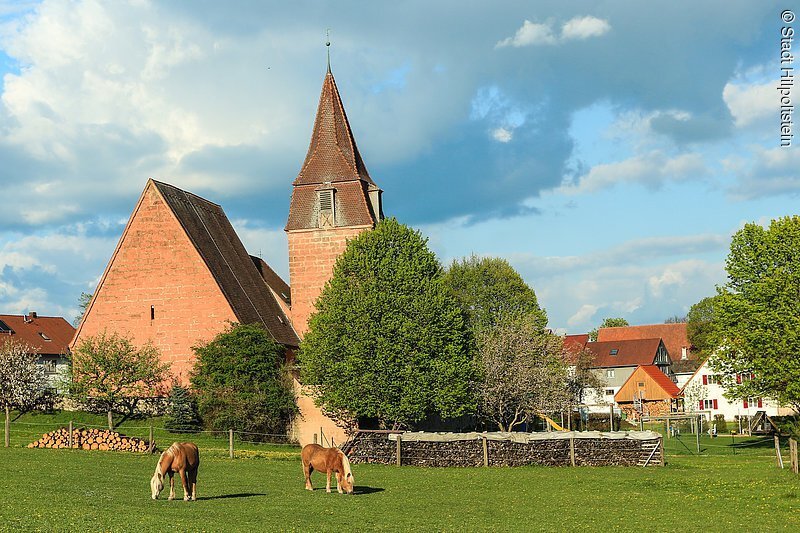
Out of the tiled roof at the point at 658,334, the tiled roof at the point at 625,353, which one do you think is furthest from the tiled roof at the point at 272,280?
the tiled roof at the point at 658,334

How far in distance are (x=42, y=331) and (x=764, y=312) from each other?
79.2 meters

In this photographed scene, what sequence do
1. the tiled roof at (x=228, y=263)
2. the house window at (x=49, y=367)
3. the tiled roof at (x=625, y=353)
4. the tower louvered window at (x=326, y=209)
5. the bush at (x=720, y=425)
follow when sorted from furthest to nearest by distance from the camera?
the tiled roof at (x=625, y=353) < the bush at (x=720, y=425) < the tower louvered window at (x=326, y=209) < the house window at (x=49, y=367) < the tiled roof at (x=228, y=263)

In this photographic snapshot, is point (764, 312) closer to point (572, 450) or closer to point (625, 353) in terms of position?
A: point (572, 450)

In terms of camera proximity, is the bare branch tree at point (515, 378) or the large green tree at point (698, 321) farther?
the large green tree at point (698, 321)

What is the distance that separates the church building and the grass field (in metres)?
22.6

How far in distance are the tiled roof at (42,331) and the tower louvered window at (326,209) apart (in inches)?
1854

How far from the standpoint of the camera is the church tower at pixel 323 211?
68000mm

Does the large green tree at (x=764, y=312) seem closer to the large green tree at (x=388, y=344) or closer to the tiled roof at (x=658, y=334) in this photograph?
the large green tree at (x=388, y=344)

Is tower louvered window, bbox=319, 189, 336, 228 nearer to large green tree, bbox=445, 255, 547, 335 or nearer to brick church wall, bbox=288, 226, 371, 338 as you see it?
brick church wall, bbox=288, 226, 371, 338

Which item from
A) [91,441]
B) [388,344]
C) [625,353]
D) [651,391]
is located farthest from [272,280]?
[625,353]

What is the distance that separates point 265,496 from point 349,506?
10.3 feet

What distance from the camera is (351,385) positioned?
178 ft

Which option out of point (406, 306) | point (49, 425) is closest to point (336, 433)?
point (406, 306)

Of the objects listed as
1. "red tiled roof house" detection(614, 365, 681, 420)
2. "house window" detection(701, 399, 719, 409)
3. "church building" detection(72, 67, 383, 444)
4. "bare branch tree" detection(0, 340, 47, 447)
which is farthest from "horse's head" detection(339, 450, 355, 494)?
"house window" detection(701, 399, 719, 409)
